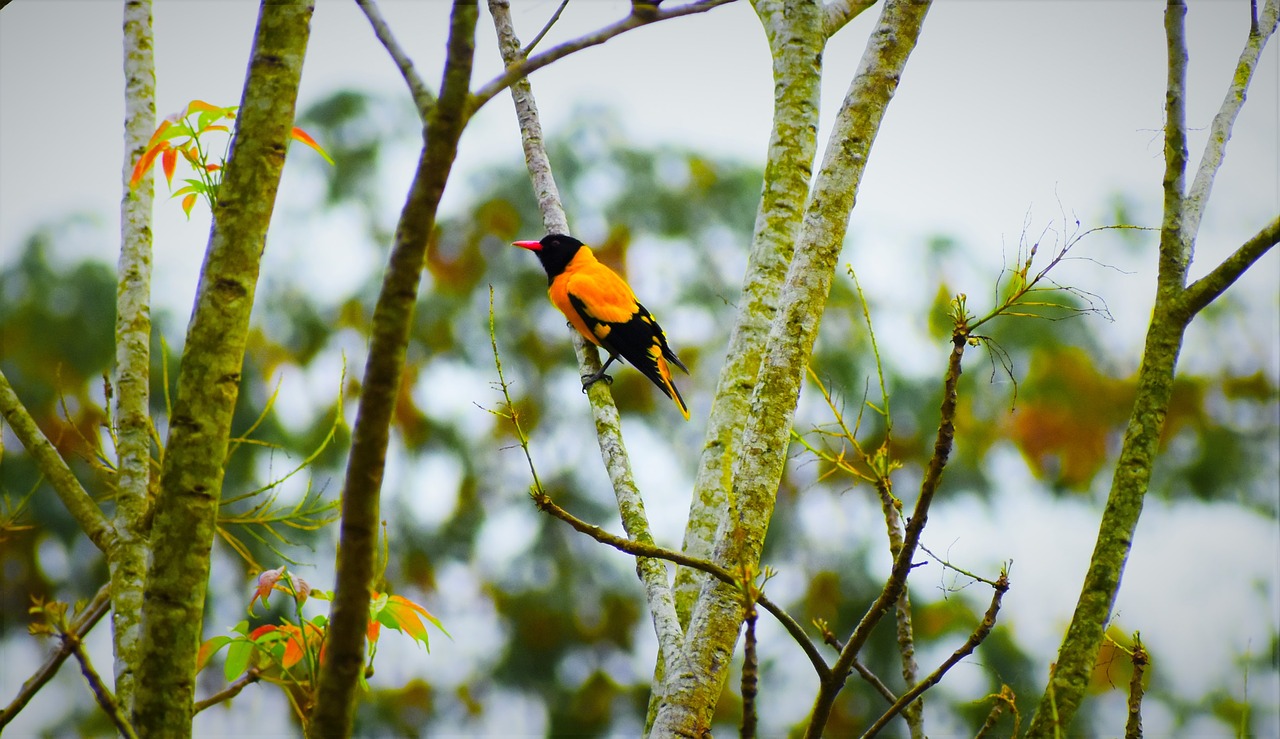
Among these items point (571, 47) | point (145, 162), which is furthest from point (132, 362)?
point (571, 47)

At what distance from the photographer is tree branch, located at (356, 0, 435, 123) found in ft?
3.76

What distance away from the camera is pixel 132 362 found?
6.31 ft

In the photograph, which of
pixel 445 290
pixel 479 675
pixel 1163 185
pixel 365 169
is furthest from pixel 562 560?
pixel 1163 185

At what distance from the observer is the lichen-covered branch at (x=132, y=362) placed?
1.68m

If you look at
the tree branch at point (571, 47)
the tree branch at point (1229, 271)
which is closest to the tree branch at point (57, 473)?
the tree branch at point (571, 47)

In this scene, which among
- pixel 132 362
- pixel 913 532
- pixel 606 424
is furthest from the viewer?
pixel 606 424

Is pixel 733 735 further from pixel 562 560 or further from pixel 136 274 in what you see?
pixel 136 274

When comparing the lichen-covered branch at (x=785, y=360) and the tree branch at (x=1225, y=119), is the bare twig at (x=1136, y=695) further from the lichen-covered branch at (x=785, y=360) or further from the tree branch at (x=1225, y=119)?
the tree branch at (x=1225, y=119)

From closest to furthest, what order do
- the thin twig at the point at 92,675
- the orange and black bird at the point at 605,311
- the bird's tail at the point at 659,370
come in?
the thin twig at the point at 92,675, the orange and black bird at the point at 605,311, the bird's tail at the point at 659,370

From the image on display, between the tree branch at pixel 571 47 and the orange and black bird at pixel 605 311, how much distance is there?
8.15 ft

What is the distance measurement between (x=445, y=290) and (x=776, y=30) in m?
4.03

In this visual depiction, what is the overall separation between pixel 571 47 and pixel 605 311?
282 centimetres

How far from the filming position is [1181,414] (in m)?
5.90

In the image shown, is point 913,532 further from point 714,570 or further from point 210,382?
point 210,382
